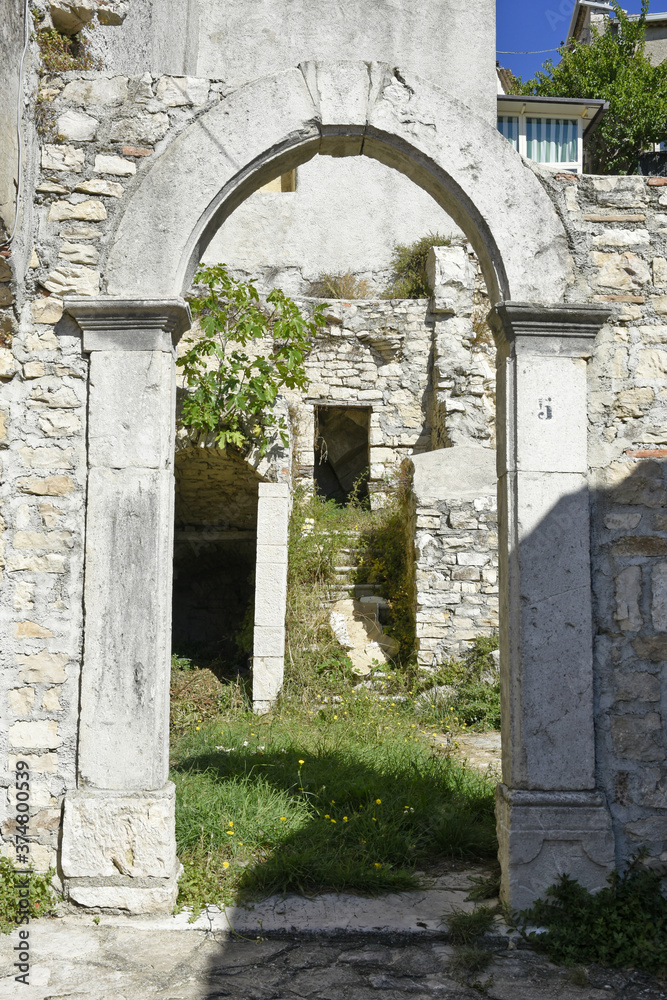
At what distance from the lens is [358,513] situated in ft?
30.5

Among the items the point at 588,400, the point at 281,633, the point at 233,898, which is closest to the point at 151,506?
the point at 233,898

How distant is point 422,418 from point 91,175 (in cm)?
742

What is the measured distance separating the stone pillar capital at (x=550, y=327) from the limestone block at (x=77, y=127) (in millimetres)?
1859

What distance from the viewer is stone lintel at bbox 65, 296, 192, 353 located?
318 cm

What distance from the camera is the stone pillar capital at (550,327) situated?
10.5 feet

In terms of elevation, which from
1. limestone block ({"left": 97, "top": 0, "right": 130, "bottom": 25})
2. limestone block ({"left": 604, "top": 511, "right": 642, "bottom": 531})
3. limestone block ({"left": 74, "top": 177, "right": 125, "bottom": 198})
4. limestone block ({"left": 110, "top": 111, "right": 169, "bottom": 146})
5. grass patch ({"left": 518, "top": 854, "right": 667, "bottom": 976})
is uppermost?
limestone block ({"left": 97, "top": 0, "right": 130, "bottom": 25})

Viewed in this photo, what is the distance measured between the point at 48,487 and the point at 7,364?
0.53 meters

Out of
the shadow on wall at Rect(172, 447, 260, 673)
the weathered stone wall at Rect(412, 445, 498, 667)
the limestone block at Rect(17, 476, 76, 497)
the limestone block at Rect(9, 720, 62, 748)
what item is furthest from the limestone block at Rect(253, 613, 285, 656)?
the limestone block at Rect(17, 476, 76, 497)

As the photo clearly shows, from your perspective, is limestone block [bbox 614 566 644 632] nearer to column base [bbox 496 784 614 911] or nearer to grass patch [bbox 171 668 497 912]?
column base [bbox 496 784 614 911]

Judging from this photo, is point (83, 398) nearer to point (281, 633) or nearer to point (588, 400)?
point (588, 400)

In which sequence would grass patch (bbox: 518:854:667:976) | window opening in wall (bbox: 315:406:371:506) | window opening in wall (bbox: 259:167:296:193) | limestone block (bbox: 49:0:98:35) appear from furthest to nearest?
window opening in wall (bbox: 259:167:296:193) < window opening in wall (bbox: 315:406:371:506) < limestone block (bbox: 49:0:98:35) < grass patch (bbox: 518:854:667:976)

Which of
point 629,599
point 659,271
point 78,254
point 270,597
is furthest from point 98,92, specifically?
point 270,597

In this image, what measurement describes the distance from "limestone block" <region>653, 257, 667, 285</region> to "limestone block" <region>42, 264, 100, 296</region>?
2.36 meters

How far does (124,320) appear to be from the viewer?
3207 mm
